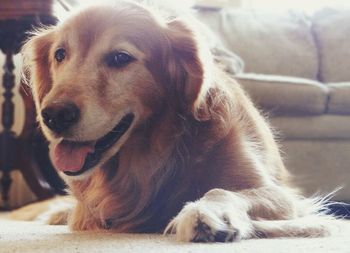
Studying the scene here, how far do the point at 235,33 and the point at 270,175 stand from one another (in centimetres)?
218

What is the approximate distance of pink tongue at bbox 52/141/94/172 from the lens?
139cm

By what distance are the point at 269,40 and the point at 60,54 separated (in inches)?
90.4

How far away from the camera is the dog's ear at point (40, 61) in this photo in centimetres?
173

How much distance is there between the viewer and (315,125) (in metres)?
2.77

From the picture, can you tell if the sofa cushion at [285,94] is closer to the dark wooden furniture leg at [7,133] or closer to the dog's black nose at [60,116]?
the dark wooden furniture leg at [7,133]

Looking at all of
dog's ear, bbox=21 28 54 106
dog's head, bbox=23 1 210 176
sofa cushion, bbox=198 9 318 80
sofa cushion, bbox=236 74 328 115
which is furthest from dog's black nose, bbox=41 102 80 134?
sofa cushion, bbox=198 9 318 80

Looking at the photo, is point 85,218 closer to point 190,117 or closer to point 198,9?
point 190,117

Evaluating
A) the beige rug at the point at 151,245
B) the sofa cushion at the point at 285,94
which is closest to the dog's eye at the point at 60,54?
the beige rug at the point at 151,245

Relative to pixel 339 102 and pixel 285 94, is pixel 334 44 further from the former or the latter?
pixel 285 94

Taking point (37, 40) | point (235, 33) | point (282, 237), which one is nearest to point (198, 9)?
point (235, 33)

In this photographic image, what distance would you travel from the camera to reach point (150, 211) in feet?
4.89

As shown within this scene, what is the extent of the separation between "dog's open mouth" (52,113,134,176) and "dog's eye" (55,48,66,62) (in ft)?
0.87

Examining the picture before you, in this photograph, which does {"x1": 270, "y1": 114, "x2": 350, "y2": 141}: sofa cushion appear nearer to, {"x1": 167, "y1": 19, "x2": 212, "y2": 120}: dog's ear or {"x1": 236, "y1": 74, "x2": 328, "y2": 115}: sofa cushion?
{"x1": 236, "y1": 74, "x2": 328, "y2": 115}: sofa cushion

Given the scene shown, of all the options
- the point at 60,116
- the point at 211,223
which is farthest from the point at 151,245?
the point at 60,116
